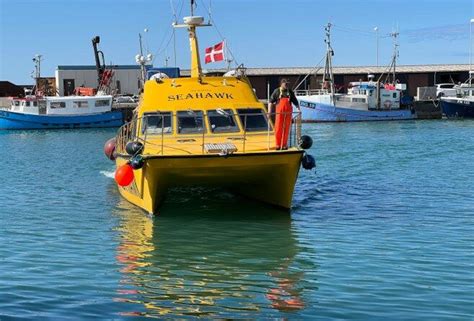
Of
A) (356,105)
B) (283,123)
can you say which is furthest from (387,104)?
(283,123)

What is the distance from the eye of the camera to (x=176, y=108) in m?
15.7

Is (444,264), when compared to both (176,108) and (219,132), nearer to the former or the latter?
(219,132)

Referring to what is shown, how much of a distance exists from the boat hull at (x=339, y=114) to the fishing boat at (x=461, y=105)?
4835 millimetres

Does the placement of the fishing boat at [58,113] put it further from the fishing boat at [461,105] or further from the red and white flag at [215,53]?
the red and white flag at [215,53]

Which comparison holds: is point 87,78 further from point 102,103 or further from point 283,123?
point 283,123

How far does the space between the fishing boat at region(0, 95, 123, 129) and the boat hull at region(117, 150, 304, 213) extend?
41.6 m

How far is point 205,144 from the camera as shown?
46.1 feet

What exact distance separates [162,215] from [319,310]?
6.91 meters

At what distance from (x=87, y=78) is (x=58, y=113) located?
1853 centimetres

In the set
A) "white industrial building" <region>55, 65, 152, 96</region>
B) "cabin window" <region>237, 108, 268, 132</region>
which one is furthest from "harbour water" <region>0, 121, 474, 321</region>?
"white industrial building" <region>55, 65, 152, 96</region>

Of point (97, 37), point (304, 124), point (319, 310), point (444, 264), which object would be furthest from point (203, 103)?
point (97, 37)

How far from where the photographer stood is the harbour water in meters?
8.36

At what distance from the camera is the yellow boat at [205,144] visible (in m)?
13.2

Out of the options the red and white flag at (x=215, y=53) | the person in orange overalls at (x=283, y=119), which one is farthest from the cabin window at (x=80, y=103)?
the person in orange overalls at (x=283, y=119)
